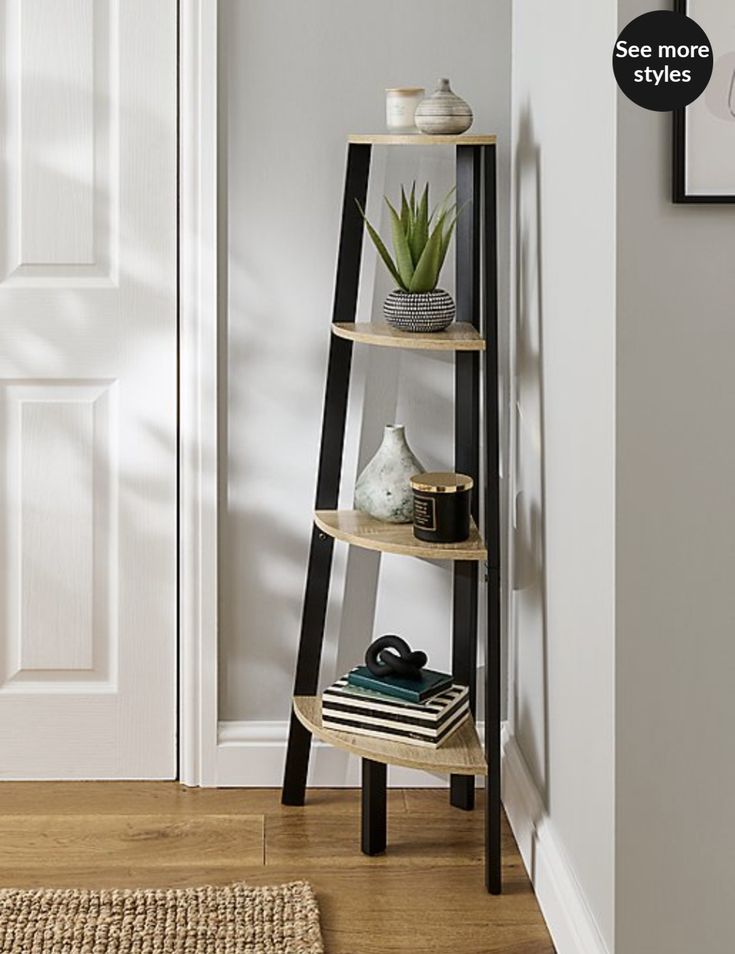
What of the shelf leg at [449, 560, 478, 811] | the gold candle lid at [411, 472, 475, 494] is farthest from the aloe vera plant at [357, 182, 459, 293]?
the shelf leg at [449, 560, 478, 811]

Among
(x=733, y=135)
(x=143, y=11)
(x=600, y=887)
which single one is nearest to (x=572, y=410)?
(x=733, y=135)

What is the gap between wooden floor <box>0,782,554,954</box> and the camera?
2.18 meters

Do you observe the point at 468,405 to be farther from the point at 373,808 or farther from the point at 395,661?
the point at 373,808

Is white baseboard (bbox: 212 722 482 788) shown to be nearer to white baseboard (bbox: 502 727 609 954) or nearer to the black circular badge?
white baseboard (bbox: 502 727 609 954)

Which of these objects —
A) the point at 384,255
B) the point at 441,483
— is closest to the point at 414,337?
the point at 384,255

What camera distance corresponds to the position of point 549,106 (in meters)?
2.22

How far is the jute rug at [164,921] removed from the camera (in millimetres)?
2086

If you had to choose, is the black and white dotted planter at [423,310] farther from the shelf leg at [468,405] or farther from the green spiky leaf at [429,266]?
the shelf leg at [468,405]

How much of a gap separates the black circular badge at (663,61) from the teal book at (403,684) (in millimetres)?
1193

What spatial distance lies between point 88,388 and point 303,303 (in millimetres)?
501

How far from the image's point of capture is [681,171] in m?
1.68

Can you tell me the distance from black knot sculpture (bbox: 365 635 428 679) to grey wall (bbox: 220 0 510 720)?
0.95 ft

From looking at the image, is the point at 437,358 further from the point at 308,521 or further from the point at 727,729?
the point at 727,729

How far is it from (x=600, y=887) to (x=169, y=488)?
1.32m
